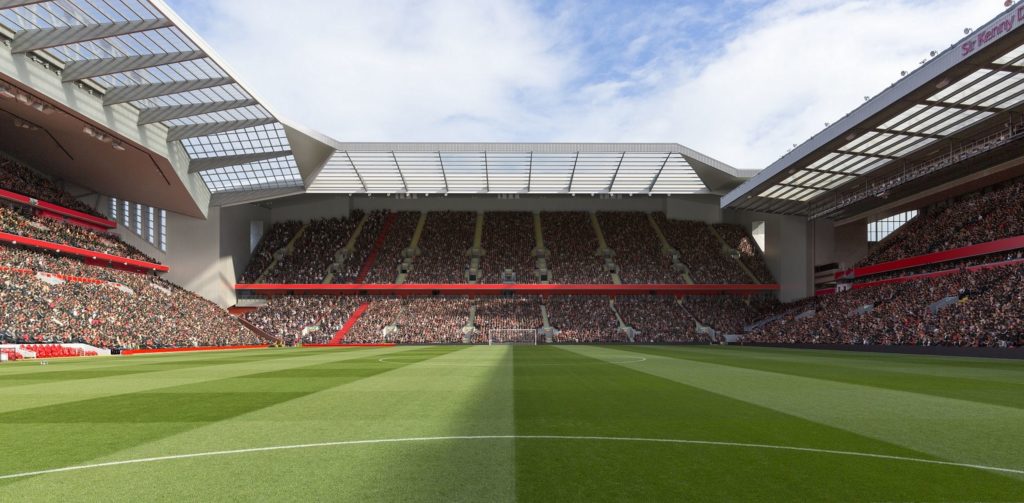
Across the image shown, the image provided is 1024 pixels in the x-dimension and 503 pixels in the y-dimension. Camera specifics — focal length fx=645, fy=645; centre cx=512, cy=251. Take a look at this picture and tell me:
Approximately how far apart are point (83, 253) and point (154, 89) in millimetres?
15860

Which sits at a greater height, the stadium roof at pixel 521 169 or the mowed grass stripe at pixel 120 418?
the stadium roof at pixel 521 169

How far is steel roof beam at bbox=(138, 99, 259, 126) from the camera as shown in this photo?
138 feet

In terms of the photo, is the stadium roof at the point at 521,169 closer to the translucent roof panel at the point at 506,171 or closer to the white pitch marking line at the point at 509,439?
the translucent roof panel at the point at 506,171

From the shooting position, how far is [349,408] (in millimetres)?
10773

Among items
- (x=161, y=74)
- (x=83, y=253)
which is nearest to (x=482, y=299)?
(x=83, y=253)

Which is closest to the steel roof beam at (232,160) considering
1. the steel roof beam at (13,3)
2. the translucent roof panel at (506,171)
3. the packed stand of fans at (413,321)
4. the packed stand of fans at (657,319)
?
the translucent roof panel at (506,171)

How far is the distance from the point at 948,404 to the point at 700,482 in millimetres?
8060

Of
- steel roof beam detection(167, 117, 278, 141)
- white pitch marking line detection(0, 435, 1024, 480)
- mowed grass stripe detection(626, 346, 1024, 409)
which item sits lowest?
mowed grass stripe detection(626, 346, 1024, 409)

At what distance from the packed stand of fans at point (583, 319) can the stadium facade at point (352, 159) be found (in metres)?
11.1

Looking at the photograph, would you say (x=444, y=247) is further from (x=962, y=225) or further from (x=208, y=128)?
(x=962, y=225)

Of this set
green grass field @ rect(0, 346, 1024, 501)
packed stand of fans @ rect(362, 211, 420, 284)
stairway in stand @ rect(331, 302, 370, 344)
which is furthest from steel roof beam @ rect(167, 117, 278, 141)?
green grass field @ rect(0, 346, 1024, 501)

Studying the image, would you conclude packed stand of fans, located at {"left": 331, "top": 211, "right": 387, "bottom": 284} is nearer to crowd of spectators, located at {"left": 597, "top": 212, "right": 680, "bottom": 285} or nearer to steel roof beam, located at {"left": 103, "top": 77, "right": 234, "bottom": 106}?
crowd of spectators, located at {"left": 597, "top": 212, "right": 680, "bottom": 285}

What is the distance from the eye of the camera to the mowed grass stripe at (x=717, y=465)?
527 centimetres

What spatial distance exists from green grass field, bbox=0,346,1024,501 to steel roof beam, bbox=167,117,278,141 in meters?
34.1
